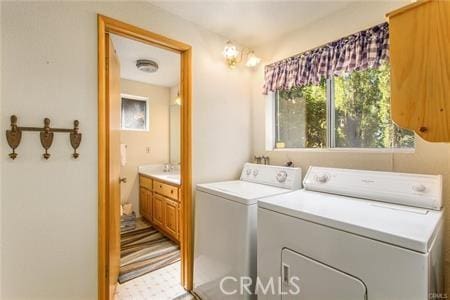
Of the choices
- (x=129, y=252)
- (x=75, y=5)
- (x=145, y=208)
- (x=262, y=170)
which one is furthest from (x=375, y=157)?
(x=145, y=208)

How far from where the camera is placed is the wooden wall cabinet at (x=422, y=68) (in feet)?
3.09

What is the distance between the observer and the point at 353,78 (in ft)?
6.09

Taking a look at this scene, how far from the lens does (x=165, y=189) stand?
290cm

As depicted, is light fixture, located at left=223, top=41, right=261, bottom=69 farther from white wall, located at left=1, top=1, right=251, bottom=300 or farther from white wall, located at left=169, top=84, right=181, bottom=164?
white wall, located at left=169, top=84, right=181, bottom=164

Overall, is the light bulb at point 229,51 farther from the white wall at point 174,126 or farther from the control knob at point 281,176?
the white wall at point 174,126

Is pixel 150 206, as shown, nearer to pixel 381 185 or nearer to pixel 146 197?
pixel 146 197

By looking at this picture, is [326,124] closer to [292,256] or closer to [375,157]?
[375,157]

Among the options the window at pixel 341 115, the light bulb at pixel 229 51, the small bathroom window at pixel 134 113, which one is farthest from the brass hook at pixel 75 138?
the small bathroom window at pixel 134 113

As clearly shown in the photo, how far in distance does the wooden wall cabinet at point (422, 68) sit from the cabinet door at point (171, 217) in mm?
2376

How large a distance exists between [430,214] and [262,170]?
1243 mm

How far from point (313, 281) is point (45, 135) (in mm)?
1731

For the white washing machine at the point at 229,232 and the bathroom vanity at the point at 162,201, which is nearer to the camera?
the white washing machine at the point at 229,232

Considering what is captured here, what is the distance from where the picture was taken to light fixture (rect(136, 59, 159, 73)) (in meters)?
2.83

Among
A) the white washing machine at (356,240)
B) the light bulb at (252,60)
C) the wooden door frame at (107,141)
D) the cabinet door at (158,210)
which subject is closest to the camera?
the white washing machine at (356,240)
